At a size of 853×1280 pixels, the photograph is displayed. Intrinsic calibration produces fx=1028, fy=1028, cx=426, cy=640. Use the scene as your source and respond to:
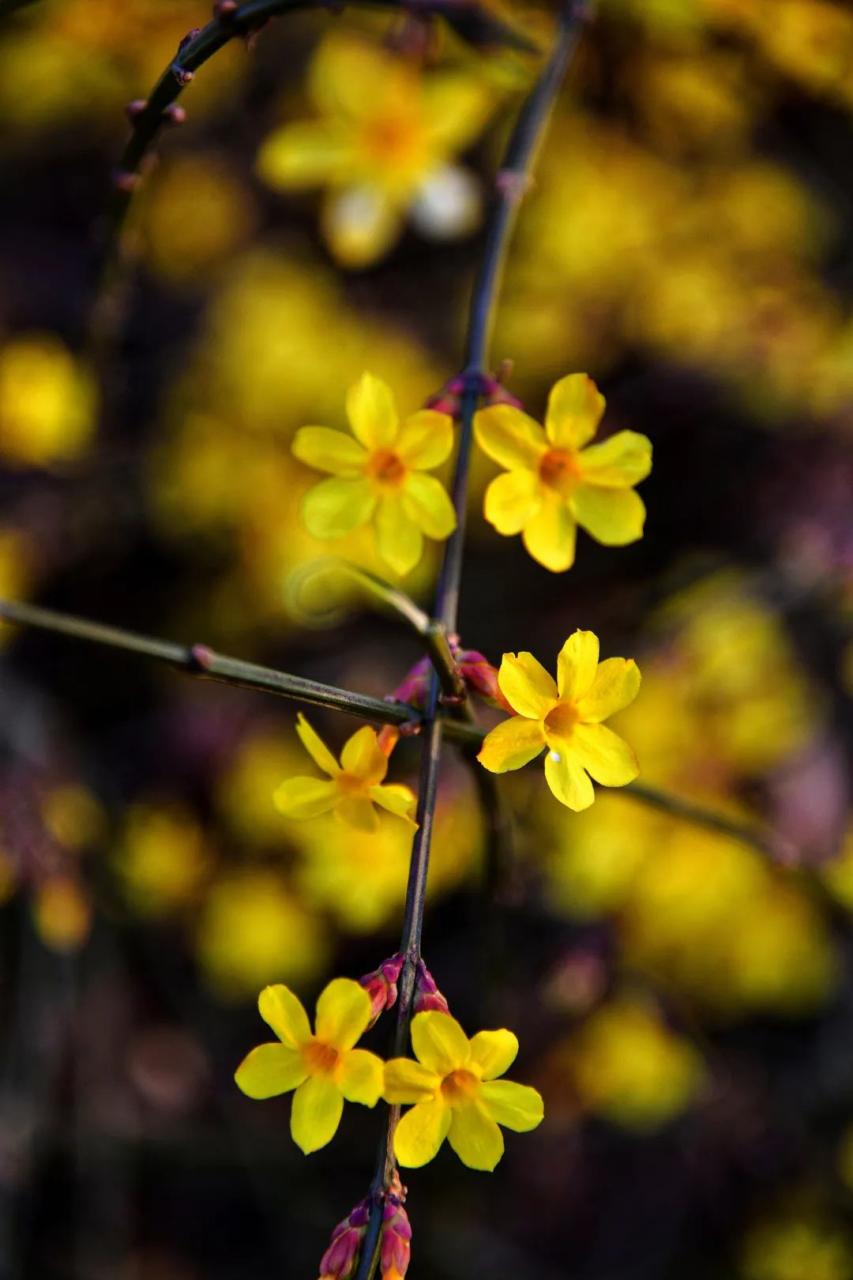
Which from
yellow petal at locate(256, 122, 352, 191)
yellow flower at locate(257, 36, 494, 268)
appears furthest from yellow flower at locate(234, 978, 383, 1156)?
yellow flower at locate(257, 36, 494, 268)

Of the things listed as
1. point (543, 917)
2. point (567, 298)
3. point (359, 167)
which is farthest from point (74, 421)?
point (543, 917)

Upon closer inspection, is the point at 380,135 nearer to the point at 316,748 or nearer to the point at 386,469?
the point at 386,469

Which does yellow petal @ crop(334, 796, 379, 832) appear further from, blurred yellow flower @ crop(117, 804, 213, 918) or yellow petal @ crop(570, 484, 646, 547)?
blurred yellow flower @ crop(117, 804, 213, 918)

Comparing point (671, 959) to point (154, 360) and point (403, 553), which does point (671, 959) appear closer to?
point (403, 553)

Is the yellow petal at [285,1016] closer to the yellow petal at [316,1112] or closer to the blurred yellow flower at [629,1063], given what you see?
the yellow petal at [316,1112]

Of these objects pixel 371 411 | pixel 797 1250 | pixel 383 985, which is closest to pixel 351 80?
pixel 371 411

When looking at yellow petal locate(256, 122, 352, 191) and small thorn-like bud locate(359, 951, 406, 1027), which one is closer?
small thorn-like bud locate(359, 951, 406, 1027)
